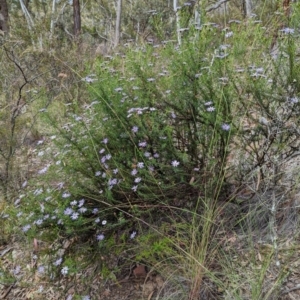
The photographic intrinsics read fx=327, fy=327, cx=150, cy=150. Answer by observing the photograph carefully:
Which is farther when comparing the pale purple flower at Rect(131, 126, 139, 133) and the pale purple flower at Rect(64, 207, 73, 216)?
the pale purple flower at Rect(131, 126, 139, 133)

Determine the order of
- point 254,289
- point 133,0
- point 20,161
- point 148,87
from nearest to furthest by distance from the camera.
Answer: point 254,289 < point 148,87 < point 20,161 < point 133,0

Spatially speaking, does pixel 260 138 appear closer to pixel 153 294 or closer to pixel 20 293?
pixel 153 294

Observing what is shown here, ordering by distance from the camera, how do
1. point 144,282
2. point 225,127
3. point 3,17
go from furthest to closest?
point 3,17 → point 144,282 → point 225,127

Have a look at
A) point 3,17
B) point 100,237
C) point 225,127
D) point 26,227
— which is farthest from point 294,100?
point 3,17

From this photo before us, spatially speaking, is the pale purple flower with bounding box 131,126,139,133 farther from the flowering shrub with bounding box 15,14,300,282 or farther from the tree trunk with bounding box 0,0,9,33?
the tree trunk with bounding box 0,0,9,33

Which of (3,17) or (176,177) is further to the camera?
(3,17)

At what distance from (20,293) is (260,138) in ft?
5.52

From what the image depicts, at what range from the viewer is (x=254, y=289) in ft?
4.38

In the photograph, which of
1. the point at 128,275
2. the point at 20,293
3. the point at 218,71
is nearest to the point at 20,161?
the point at 20,293

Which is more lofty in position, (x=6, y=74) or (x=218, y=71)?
(x=218, y=71)

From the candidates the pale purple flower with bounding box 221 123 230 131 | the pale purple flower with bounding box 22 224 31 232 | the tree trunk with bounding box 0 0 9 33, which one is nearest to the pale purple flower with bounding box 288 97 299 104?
the pale purple flower with bounding box 221 123 230 131

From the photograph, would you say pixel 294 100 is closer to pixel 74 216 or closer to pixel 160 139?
pixel 160 139

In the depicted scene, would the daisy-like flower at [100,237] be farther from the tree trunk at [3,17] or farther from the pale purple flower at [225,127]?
the tree trunk at [3,17]

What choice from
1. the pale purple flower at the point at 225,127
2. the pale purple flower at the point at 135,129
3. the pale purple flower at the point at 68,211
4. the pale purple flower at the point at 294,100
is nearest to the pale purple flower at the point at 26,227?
the pale purple flower at the point at 68,211
